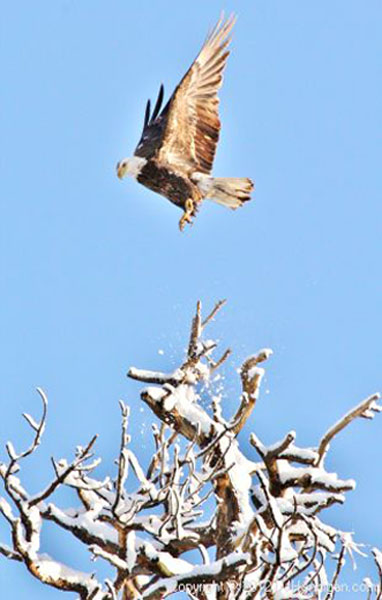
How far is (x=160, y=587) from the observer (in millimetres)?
7207

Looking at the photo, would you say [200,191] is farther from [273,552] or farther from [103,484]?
[273,552]

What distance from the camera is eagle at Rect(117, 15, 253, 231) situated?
11.7m

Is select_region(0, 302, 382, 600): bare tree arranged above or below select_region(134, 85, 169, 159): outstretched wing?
below

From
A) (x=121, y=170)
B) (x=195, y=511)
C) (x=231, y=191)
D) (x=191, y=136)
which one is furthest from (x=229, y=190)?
(x=195, y=511)

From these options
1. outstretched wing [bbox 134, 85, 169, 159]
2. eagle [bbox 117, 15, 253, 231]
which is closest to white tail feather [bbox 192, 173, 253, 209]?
eagle [bbox 117, 15, 253, 231]

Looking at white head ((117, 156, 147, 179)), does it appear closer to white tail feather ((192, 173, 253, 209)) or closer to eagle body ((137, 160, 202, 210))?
eagle body ((137, 160, 202, 210))

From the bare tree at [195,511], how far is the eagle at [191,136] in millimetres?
2794

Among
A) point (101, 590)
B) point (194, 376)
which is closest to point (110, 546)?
point (101, 590)

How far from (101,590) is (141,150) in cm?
591

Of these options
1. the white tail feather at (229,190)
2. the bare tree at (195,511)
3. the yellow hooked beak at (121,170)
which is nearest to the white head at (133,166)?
the yellow hooked beak at (121,170)

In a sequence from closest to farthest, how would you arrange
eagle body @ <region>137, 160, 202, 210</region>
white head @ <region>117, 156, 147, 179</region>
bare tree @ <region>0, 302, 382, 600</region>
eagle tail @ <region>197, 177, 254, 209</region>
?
bare tree @ <region>0, 302, 382, 600</region>
eagle tail @ <region>197, 177, 254, 209</region>
eagle body @ <region>137, 160, 202, 210</region>
white head @ <region>117, 156, 147, 179</region>

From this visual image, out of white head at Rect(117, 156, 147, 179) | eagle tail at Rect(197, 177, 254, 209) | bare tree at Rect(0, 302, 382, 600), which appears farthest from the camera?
white head at Rect(117, 156, 147, 179)

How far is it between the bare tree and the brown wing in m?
3.04

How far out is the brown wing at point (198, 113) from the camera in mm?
11734
